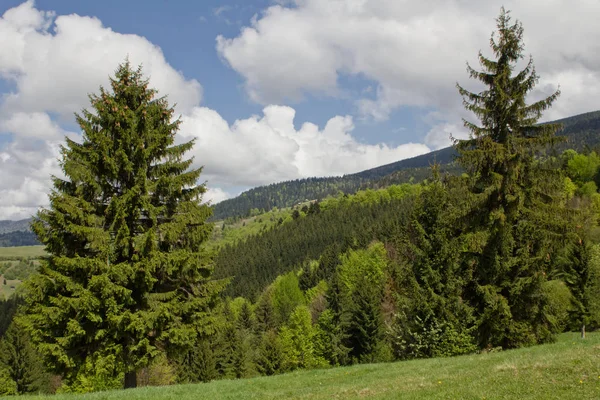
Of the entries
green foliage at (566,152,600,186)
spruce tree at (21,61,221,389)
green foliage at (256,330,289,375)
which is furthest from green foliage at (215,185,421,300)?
spruce tree at (21,61,221,389)

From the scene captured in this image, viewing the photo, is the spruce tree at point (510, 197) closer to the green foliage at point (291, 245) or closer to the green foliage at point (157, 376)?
the green foliage at point (157, 376)

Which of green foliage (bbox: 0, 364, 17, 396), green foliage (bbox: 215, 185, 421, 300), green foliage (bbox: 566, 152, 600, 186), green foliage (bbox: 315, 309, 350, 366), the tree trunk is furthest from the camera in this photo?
green foliage (bbox: 215, 185, 421, 300)

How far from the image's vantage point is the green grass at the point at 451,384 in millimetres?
9570

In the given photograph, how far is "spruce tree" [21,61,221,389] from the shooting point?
1457 centimetres

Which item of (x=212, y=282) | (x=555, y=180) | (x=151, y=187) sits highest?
(x=151, y=187)

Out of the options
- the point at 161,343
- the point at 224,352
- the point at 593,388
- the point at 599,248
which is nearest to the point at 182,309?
the point at 161,343

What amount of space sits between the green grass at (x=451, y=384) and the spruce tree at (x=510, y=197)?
549 cm

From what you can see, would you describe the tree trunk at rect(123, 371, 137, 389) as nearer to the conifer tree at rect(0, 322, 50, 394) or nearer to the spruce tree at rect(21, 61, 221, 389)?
the spruce tree at rect(21, 61, 221, 389)

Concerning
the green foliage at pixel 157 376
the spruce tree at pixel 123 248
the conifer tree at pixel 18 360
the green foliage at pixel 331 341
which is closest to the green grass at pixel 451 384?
the spruce tree at pixel 123 248

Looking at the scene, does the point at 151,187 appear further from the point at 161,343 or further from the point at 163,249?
the point at 161,343

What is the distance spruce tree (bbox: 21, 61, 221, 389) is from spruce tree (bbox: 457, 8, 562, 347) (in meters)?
12.5

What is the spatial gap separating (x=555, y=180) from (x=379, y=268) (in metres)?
59.8

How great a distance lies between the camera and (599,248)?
48562 mm

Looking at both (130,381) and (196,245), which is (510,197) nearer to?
(196,245)
